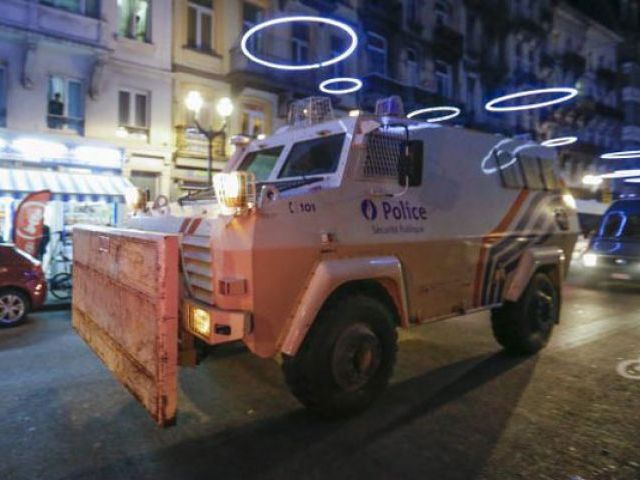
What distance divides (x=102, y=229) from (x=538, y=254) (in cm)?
493

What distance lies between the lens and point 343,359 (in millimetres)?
4258

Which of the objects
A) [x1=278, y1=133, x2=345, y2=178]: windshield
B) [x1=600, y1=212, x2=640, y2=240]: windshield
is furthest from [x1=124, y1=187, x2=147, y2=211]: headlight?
[x1=600, y1=212, x2=640, y2=240]: windshield

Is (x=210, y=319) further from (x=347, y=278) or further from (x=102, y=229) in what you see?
(x=102, y=229)

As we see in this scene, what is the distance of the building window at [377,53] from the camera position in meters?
23.8

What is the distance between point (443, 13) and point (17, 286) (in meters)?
25.9

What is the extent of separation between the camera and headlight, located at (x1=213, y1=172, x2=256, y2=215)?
3635 mm

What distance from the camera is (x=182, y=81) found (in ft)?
57.9

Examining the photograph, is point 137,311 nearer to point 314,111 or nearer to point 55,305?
point 314,111

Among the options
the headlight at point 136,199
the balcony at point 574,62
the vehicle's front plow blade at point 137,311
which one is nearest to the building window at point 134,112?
the headlight at point 136,199

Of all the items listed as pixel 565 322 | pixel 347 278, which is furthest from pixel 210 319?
pixel 565 322

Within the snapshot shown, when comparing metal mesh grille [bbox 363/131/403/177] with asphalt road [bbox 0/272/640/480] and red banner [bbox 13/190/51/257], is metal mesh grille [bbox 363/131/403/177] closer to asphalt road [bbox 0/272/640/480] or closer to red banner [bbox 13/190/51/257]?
asphalt road [bbox 0/272/640/480]

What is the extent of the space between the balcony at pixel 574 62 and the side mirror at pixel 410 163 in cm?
3695

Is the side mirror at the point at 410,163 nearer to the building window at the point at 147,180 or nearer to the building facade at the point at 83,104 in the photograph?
the building facade at the point at 83,104

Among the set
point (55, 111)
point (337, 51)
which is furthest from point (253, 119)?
point (55, 111)
